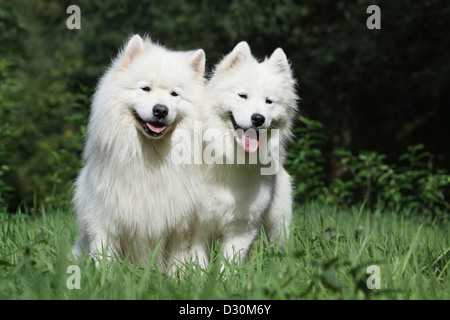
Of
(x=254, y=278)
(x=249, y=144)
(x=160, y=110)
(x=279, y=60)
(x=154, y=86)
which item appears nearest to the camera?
(x=254, y=278)

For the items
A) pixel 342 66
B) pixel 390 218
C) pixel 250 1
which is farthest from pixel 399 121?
pixel 390 218

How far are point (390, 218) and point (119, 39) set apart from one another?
1096 centimetres

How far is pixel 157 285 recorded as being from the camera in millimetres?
2820

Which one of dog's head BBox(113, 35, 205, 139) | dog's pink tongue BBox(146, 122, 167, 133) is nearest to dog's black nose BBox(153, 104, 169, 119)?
dog's head BBox(113, 35, 205, 139)

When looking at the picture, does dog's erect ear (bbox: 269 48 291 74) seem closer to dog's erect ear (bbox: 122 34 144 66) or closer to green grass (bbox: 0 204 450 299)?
dog's erect ear (bbox: 122 34 144 66)

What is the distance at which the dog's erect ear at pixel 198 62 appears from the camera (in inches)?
149

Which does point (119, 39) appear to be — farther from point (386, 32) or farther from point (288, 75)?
point (288, 75)

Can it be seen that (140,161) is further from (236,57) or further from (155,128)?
(236,57)

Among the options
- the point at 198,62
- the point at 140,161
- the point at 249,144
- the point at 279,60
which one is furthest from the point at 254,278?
the point at 279,60

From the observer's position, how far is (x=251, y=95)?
3758 mm

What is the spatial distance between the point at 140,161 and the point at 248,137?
84cm

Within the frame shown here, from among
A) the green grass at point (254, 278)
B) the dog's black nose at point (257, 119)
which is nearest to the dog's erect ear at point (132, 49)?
the dog's black nose at point (257, 119)

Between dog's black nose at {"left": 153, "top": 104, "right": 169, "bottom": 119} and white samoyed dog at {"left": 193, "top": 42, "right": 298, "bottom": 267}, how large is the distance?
42 centimetres

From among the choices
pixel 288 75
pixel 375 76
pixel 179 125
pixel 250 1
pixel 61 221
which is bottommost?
pixel 61 221
